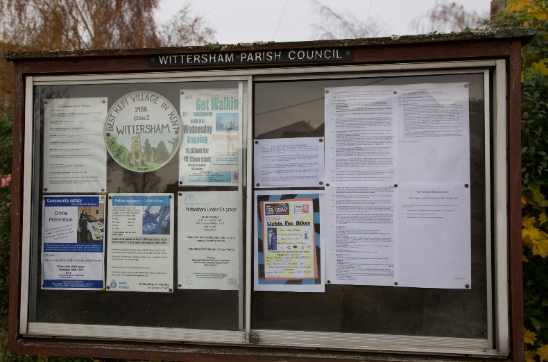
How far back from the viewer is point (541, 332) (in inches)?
113

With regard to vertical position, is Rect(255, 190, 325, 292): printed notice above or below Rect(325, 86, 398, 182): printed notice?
below

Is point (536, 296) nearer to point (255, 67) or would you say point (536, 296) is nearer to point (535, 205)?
point (535, 205)

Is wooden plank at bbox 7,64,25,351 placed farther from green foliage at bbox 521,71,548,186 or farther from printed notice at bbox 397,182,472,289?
green foliage at bbox 521,71,548,186

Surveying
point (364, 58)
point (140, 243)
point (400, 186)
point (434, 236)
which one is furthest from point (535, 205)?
point (140, 243)

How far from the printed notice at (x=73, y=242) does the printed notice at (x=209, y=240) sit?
62 cm

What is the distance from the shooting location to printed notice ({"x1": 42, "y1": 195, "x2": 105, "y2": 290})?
2.79 metres

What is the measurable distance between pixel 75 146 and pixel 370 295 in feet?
7.93

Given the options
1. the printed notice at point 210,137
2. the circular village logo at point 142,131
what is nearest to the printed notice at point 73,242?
the circular village logo at point 142,131

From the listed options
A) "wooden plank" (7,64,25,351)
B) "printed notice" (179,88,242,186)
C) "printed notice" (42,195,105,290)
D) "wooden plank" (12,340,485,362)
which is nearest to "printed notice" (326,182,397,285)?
"wooden plank" (12,340,485,362)

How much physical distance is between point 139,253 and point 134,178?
21.8 inches

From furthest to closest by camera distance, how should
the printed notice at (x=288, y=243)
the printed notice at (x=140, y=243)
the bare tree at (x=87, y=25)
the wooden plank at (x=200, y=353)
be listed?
the bare tree at (x=87, y=25) < the printed notice at (x=140, y=243) < the printed notice at (x=288, y=243) < the wooden plank at (x=200, y=353)

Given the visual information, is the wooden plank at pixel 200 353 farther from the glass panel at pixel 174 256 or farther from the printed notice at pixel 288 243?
the printed notice at pixel 288 243

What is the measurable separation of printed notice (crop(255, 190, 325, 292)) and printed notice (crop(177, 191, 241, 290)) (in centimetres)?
17

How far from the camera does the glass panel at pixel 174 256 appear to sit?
270 cm
